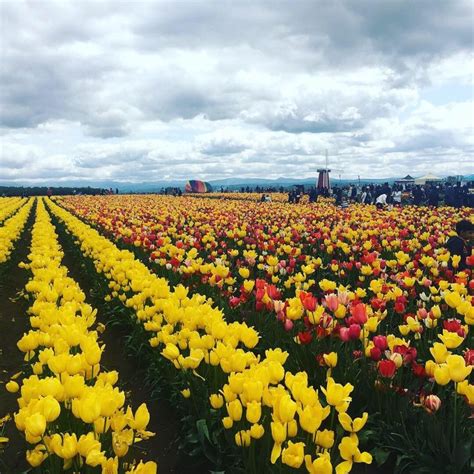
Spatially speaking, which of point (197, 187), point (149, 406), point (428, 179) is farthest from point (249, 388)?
point (197, 187)

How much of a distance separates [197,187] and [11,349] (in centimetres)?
7155

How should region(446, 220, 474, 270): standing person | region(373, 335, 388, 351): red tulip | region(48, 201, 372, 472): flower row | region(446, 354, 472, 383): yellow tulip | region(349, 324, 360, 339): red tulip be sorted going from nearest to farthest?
region(48, 201, 372, 472): flower row < region(446, 354, 472, 383): yellow tulip < region(373, 335, 388, 351): red tulip < region(349, 324, 360, 339): red tulip < region(446, 220, 474, 270): standing person

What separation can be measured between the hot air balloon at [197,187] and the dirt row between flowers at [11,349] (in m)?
63.2

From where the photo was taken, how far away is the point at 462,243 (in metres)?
9.33

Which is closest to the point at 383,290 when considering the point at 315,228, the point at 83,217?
the point at 315,228

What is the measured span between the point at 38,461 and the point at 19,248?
16.3 meters

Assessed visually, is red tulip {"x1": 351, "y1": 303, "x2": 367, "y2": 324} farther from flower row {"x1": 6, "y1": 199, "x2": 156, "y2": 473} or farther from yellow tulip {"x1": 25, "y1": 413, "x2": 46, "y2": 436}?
yellow tulip {"x1": 25, "y1": 413, "x2": 46, "y2": 436}

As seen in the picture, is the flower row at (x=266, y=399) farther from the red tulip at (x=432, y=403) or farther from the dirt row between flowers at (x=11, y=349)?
the dirt row between flowers at (x=11, y=349)

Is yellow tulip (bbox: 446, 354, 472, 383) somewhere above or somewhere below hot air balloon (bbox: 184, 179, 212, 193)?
below

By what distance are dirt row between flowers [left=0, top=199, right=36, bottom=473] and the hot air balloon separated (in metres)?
63.2

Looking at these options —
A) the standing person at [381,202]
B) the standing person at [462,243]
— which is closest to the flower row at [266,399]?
the standing person at [462,243]

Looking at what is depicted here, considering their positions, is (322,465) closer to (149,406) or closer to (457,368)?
(457,368)

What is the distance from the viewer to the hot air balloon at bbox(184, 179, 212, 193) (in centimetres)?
7769

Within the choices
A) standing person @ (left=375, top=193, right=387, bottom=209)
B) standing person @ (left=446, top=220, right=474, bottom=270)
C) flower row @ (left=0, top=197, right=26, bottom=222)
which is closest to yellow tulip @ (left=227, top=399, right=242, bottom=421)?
standing person @ (left=446, top=220, right=474, bottom=270)
